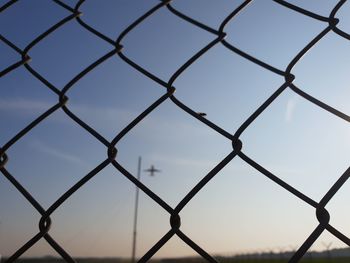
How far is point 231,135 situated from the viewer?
104 cm

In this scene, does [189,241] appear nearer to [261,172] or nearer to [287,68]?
[261,172]

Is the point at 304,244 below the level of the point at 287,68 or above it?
below

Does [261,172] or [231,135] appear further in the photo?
[231,135]

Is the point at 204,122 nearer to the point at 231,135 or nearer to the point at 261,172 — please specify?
the point at 231,135

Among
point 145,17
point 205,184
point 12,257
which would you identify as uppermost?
point 145,17

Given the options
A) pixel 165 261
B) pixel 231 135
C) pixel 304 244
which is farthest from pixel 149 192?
pixel 165 261

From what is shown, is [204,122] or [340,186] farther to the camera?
[204,122]

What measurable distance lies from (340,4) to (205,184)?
60cm

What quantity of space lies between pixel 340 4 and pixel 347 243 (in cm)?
63

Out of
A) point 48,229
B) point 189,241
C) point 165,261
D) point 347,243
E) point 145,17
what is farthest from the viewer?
point 165,261

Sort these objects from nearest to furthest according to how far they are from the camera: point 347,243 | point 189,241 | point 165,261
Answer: point 347,243
point 189,241
point 165,261

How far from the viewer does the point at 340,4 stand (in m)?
1.05

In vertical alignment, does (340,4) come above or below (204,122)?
above

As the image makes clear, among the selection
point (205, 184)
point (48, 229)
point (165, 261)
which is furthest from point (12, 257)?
point (165, 261)
